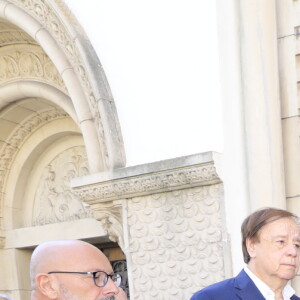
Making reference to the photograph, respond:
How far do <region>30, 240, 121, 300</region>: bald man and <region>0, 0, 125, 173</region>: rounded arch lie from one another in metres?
3.99

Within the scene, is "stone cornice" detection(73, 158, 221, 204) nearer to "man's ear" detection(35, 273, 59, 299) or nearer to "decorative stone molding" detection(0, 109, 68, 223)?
"decorative stone molding" detection(0, 109, 68, 223)

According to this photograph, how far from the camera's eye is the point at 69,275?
2.65 metres

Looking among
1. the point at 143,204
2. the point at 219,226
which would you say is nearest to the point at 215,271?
the point at 219,226

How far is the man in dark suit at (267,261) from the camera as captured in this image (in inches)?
142

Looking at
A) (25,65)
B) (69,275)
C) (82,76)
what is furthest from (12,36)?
(69,275)

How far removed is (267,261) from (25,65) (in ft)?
18.3

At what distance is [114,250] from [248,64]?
3.12 m

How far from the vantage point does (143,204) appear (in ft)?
21.7

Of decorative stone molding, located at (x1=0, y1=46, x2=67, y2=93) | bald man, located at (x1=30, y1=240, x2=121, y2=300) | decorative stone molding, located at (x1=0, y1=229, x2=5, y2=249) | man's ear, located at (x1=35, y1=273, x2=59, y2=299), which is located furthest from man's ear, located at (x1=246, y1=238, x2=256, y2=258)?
decorative stone molding, located at (x1=0, y1=229, x2=5, y2=249)

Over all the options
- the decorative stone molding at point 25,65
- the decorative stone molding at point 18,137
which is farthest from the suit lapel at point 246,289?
the decorative stone molding at point 18,137

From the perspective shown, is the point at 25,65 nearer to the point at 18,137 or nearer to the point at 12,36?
the point at 12,36

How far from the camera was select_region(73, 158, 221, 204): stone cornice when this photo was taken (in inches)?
245

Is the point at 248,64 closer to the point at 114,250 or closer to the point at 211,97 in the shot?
the point at 211,97

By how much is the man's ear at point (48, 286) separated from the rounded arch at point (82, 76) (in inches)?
160
